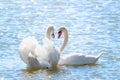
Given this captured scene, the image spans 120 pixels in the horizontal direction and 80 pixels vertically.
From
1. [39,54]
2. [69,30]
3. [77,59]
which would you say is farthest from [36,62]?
[69,30]

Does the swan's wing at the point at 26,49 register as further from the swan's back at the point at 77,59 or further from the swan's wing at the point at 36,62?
the swan's back at the point at 77,59

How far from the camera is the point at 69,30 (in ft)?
63.4

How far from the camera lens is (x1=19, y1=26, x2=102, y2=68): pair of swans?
15.4m

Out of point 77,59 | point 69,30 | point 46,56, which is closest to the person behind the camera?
point 46,56

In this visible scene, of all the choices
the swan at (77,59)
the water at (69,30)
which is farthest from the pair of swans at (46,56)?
the water at (69,30)

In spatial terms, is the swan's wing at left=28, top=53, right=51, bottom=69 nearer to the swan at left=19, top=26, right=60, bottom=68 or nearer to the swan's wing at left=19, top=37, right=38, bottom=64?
the swan at left=19, top=26, right=60, bottom=68

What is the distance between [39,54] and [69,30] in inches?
150

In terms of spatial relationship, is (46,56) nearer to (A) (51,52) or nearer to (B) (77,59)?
(A) (51,52)

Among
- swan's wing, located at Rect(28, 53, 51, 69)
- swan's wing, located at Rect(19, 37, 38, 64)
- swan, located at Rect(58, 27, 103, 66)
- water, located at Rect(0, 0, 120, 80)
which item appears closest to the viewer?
water, located at Rect(0, 0, 120, 80)

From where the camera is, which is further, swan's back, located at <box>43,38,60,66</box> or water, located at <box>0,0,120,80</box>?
swan's back, located at <box>43,38,60,66</box>

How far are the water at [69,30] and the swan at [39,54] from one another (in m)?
0.18

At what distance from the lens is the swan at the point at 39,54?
15.4m

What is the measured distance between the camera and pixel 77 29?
19.4m

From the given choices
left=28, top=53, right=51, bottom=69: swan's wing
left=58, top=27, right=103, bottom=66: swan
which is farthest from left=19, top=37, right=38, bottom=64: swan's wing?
left=58, top=27, right=103, bottom=66: swan
